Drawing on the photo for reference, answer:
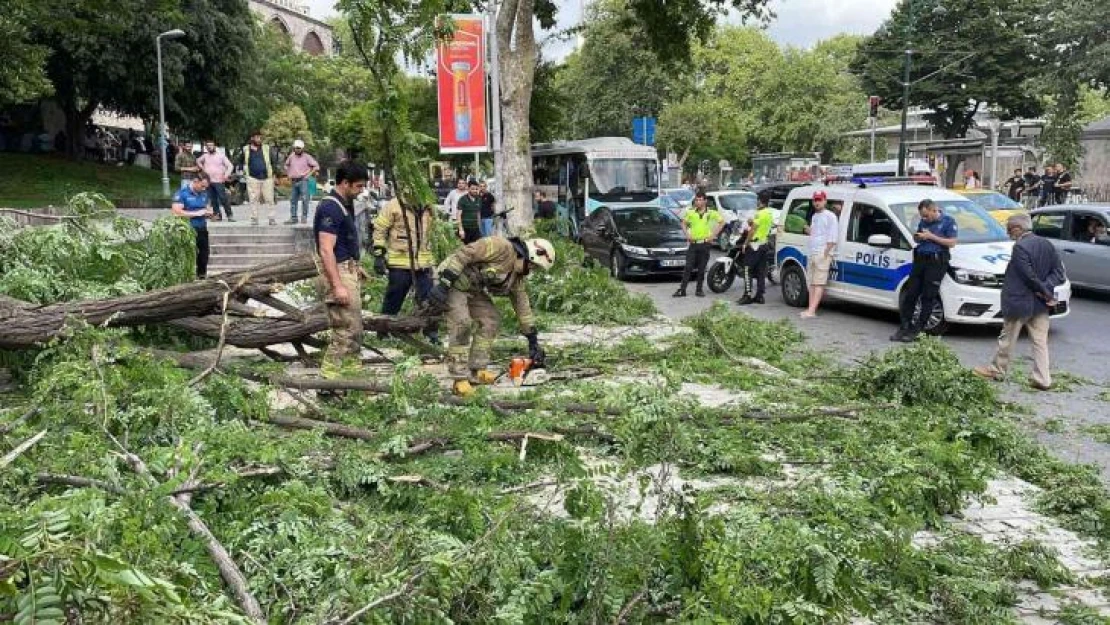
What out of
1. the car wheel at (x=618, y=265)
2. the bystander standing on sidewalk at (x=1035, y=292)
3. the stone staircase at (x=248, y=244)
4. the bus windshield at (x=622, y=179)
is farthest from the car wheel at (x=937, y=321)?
the bus windshield at (x=622, y=179)

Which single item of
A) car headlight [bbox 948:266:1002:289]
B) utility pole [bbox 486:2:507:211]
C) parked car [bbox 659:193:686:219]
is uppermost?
utility pole [bbox 486:2:507:211]

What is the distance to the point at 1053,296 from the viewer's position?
8727 millimetres

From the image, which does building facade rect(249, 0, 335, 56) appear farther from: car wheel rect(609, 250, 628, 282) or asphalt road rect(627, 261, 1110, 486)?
asphalt road rect(627, 261, 1110, 486)

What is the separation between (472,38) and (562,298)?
6550 mm

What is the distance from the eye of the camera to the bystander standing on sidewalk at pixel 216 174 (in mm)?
17938

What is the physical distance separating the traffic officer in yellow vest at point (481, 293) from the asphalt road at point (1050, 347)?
4.09 m

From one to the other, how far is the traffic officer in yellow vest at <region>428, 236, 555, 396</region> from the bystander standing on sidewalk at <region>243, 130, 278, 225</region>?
11.3 m

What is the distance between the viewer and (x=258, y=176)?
1914 cm

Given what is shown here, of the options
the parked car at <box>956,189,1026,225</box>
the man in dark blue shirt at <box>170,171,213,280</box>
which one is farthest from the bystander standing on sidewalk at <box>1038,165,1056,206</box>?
the man in dark blue shirt at <box>170,171,213,280</box>

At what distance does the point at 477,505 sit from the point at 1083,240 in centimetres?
1389

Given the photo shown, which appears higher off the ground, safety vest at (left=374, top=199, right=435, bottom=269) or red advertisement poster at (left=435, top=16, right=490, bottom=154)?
red advertisement poster at (left=435, top=16, right=490, bottom=154)

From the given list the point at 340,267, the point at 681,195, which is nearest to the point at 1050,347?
the point at 340,267

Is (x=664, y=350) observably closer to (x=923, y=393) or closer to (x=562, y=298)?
(x=923, y=393)

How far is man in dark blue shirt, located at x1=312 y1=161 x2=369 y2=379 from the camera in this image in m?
7.28
